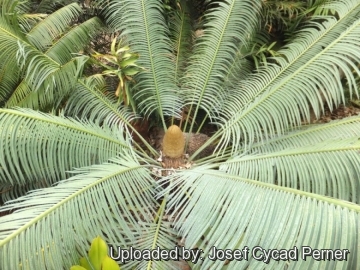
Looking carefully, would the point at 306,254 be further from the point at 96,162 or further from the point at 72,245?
the point at 96,162

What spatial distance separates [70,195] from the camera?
122 cm

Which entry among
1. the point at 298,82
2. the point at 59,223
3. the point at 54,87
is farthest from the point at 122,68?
the point at 59,223

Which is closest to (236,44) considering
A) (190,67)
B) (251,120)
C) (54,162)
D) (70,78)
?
(190,67)

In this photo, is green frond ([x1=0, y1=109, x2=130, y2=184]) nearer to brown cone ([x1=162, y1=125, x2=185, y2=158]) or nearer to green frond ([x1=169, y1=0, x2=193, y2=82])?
brown cone ([x1=162, y1=125, x2=185, y2=158])

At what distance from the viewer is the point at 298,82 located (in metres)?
1.89

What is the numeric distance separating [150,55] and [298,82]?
1001mm

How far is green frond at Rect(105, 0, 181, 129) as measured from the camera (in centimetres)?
226

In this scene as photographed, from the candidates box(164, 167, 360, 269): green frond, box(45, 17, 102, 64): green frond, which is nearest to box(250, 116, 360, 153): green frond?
box(164, 167, 360, 269): green frond

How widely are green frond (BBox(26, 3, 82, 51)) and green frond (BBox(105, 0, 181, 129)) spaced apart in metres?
0.43

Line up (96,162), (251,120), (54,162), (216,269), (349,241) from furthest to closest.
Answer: (251,120), (96,162), (54,162), (216,269), (349,241)

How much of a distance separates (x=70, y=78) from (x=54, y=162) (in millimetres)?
533

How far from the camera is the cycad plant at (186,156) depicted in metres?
1.09

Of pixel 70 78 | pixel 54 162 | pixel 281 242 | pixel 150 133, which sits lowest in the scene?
pixel 281 242

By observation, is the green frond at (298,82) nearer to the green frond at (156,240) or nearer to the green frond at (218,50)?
the green frond at (218,50)
